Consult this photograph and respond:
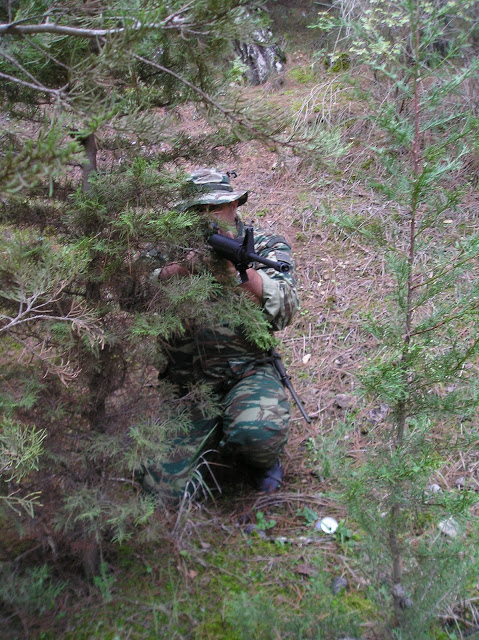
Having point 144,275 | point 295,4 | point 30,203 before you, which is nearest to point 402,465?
point 144,275

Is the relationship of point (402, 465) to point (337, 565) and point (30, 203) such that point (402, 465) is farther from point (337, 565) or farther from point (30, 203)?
point (30, 203)

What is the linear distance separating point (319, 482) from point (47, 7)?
2.85m

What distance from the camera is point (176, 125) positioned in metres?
2.12

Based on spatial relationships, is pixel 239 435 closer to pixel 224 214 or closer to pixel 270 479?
pixel 270 479

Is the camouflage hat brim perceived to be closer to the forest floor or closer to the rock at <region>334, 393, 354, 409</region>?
the forest floor

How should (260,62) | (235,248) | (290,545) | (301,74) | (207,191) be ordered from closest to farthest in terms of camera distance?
(235,248) < (207,191) < (290,545) < (301,74) < (260,62)

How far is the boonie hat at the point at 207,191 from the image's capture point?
2252 millimetres

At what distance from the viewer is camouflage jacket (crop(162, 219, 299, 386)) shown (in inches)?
121

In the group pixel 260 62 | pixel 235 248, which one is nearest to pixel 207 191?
pixel 235 248

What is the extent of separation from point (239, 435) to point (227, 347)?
1.94ft

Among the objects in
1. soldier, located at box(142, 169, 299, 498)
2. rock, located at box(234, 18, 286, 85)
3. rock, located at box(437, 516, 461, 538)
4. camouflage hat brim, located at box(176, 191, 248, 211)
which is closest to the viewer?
rock, located at box(437, 516, 461, 538)

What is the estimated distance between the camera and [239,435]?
3021mm

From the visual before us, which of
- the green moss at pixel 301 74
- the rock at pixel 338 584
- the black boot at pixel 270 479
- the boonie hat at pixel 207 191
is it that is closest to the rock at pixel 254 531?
the black boot at pixel 270 479

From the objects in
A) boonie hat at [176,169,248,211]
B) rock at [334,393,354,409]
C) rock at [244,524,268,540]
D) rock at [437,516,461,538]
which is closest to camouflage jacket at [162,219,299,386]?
boonie hat at [176,169,248,211]
